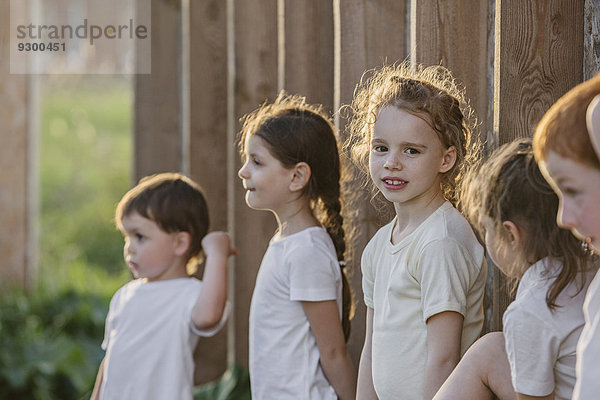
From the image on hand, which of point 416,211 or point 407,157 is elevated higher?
point 407,157

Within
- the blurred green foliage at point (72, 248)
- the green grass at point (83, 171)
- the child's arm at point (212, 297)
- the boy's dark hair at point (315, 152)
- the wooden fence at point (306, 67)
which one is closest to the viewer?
the wooden fence at point (306, 67)

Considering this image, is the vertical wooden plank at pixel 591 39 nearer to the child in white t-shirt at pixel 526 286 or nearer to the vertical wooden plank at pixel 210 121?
the child in white t-shirt at pixel 526 286

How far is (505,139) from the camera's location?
2.40 meters

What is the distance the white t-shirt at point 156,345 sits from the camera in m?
3.38

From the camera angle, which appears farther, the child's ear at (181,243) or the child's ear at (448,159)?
the child's ear at (181,243)

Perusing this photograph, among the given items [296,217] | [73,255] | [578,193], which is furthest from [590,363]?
[73,255]

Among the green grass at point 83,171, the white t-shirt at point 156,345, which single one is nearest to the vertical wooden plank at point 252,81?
the white t-shirt at point 156,345

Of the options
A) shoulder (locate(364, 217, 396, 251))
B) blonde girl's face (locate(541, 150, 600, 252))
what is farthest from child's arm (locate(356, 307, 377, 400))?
blonde girl's face (locate(541, 150, 600, 252))

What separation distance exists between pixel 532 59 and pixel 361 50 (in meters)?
0.83

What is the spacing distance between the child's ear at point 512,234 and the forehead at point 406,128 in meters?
0.52

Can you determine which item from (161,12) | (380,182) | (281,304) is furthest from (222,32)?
(380,182)

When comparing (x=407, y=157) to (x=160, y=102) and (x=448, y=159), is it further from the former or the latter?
(x=160, y=102)

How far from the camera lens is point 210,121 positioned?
465 centimetres

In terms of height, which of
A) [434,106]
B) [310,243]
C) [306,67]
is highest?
[306,67]
